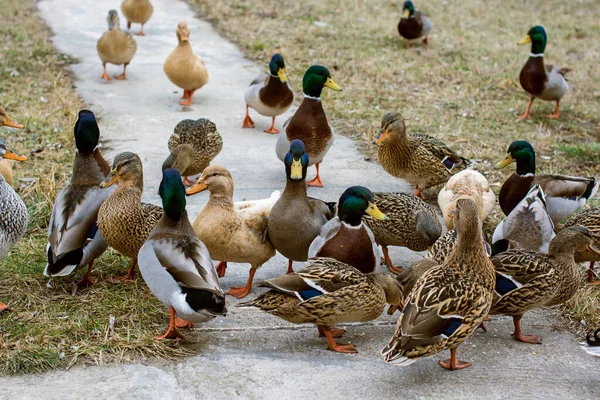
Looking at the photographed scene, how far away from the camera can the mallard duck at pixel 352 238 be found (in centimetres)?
460

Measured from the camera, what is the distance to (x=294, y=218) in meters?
4.75

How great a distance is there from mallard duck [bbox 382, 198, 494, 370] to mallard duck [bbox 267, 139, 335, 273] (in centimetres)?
99

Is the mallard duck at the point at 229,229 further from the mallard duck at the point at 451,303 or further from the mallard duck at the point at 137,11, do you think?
the mallard duck at the point at 137,11

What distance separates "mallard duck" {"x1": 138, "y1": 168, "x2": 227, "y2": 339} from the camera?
385 centimetres

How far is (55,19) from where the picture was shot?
12414 mm

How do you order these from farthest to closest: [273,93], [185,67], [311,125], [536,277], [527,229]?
[185,67] < [273,93] < [311,125] < [527,229] < [536,277]

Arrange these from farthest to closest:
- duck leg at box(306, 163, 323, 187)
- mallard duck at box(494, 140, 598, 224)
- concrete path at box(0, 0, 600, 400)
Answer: duck leg at box(306, 163, 323, 187) < mallard duck at box(494, 140, 598, 224) < concrete path at box(0, 0, 600, 400)

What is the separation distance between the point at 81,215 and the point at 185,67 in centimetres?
386

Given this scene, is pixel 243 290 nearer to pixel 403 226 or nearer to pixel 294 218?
pixel 294 218

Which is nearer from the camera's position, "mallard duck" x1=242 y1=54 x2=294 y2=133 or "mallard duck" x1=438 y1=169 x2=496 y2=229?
"mallard duck" x1=438 y1=169 x2=496 y2=229

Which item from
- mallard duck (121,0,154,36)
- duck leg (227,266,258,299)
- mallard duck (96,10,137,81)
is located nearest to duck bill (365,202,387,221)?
duck leg (227,266,258,299)

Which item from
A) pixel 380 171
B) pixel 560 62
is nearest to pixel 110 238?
pixel 380 171

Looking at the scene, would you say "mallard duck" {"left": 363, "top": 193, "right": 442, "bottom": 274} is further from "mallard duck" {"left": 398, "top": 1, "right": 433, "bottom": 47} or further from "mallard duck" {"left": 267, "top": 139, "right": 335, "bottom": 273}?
"mallard duck" {"left": 398, "top": 1, "right": 433, "bottom": 47}

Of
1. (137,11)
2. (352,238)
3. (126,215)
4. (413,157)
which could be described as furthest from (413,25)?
(126,215)
